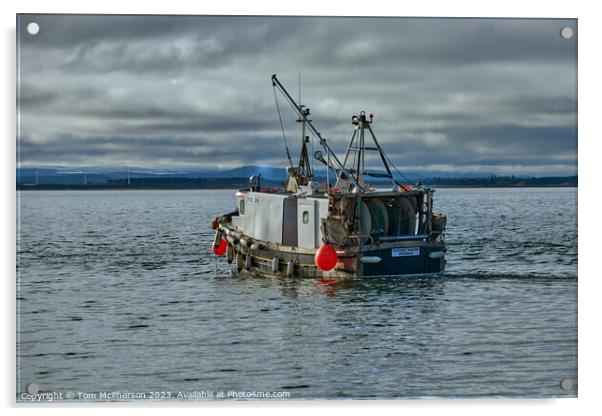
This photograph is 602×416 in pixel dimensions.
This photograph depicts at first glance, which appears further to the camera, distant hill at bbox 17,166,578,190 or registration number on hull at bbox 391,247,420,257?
registration number on hull at bbox 391,247,420,257

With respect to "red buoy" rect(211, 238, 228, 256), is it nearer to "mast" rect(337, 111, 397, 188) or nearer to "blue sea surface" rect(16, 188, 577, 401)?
"blue sea surface" rect(16, 188, 577, 401)

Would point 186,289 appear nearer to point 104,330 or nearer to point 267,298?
point 267,298

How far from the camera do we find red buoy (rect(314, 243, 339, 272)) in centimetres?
3378

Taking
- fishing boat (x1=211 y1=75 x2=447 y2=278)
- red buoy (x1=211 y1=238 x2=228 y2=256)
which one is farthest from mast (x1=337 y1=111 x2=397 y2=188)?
red buoy (x1=211 y1=238 x2=228 y2=256)

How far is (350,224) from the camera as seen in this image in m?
34.3

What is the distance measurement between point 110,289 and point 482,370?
16691 mm

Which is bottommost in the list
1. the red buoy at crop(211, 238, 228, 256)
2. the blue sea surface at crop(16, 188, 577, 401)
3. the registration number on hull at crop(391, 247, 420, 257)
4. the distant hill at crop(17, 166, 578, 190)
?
the blue sea surface at crop(16, 188, 577, 401)

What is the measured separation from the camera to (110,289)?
117ft

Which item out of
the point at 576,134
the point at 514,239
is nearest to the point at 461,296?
the point at 576,134

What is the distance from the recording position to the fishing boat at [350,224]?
112 feet

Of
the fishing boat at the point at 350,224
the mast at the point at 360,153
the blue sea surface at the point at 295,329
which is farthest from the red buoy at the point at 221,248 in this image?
the mast at the point at 360,153

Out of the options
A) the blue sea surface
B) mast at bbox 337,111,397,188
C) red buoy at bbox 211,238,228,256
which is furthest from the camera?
red buoy at bbox 211,238,228,256

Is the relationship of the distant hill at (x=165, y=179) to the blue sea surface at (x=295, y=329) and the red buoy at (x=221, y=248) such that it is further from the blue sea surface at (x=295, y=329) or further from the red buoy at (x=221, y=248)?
the red buoy at (x=221, y=248)

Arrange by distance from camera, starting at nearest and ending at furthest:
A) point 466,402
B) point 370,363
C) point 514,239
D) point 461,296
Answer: point 466,402, point 370,363, point 461,296, point 514,239
